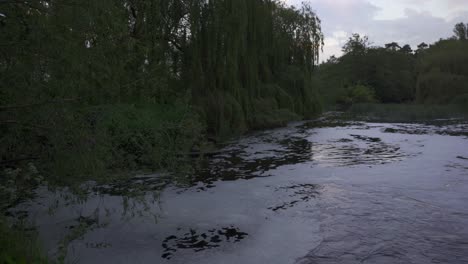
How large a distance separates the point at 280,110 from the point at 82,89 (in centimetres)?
1762

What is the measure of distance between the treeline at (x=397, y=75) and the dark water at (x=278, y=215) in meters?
34.1

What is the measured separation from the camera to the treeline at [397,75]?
4509 cm

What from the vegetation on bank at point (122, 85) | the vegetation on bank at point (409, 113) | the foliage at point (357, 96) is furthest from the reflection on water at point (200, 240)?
the foliage at point (357, 96)

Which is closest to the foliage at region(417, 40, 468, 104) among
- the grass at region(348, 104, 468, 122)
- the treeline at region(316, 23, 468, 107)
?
the treeline at region(316, 23, 468, 107)

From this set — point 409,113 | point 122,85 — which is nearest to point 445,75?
point 409,113

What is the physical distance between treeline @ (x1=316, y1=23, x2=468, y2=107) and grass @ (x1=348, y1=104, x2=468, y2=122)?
559 cm

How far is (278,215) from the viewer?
7855 mm

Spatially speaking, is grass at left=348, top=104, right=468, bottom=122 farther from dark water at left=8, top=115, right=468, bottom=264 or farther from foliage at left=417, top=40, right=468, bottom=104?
dark water at left=8, top=115, right=468, bottom=264

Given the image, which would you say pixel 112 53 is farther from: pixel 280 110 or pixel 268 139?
pixel 280 110

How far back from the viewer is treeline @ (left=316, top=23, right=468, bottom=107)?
45.1 metres

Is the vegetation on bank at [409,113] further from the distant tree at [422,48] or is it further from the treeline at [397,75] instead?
the distant tree at [422,48]

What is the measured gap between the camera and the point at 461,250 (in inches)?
237

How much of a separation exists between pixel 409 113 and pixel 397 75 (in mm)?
22467

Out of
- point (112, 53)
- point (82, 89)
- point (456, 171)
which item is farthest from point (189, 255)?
point (456, 171)
